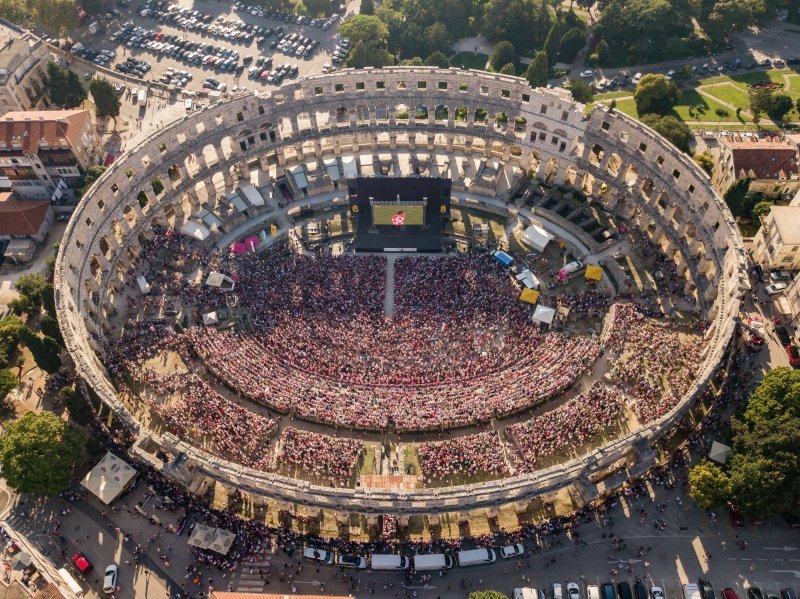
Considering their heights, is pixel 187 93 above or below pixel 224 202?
above

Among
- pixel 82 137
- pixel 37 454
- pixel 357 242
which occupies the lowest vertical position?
pixel 37 454

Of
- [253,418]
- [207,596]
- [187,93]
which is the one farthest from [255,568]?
[187,93]

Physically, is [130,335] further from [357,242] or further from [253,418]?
[357,242]

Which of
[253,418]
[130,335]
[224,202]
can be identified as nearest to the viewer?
[253,418]

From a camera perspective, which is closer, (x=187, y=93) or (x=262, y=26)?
(x=187, y=93)

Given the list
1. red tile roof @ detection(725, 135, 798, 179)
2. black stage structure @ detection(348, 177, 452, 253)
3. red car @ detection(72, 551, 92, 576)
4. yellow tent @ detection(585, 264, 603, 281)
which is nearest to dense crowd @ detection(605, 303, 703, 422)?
yellow tent @ detection(585, 264, 603, 281)

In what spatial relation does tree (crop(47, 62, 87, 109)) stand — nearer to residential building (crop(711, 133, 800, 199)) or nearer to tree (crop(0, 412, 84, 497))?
tree (crop(0, 412, 84, 497))

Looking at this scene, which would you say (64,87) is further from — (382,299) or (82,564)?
(82,564)
